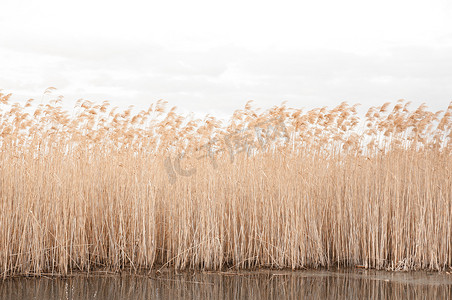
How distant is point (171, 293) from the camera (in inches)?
205

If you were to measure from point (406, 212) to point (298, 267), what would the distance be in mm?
1628

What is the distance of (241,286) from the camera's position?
5492mm

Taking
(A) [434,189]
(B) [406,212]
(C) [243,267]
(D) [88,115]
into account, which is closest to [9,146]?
(D) [88,115]

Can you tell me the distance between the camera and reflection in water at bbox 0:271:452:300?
518 centimetres

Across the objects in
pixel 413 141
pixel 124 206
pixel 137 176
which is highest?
pixel 413 141

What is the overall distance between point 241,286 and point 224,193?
1.32 m

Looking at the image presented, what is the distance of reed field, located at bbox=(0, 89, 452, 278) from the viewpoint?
595 centimetres

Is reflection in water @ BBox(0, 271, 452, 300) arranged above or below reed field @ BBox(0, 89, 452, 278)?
below

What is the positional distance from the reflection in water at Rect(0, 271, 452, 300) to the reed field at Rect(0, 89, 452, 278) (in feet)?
0.86

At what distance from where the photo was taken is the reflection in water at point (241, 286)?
5176 mm

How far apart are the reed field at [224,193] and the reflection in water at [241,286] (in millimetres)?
262

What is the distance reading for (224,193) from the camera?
633cm

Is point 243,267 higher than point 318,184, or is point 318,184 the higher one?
point 318,184

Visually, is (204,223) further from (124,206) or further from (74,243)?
(74,243)
